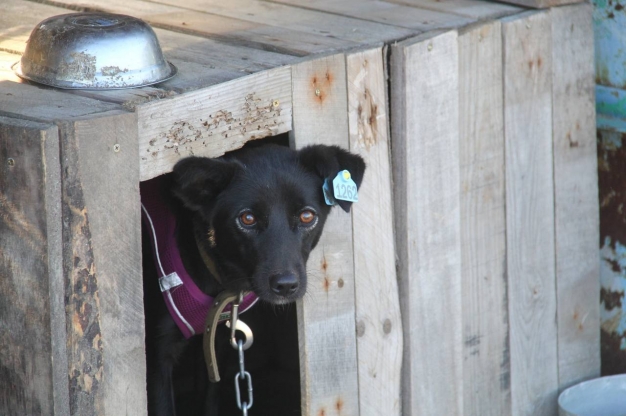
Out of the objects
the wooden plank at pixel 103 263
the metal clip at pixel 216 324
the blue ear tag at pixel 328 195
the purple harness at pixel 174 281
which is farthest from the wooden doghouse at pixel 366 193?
the purple harness at pixel 174 281

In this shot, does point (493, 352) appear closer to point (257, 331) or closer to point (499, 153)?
point (499, 153)

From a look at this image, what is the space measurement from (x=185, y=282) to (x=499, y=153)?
4.26 feet

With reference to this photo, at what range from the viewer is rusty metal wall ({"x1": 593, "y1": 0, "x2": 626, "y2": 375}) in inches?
157

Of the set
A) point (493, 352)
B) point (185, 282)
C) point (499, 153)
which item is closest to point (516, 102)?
point (499, 153)

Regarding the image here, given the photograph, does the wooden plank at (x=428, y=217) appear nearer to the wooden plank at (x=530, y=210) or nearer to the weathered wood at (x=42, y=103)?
the wooden plank at (x=530, y=210)

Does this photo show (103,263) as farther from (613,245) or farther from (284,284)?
(613,245)

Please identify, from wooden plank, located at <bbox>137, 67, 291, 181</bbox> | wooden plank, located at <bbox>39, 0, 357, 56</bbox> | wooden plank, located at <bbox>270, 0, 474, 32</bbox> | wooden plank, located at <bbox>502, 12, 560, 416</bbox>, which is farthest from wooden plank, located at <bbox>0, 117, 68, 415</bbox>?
wooden plank, located at <bbox>502, 12, 560, 416</bbox>

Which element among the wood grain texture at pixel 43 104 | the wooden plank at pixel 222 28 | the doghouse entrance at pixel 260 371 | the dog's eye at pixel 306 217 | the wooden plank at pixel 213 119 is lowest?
the doghouse entrance at pixel 260 371

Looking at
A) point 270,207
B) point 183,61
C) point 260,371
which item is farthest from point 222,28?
point 260,371

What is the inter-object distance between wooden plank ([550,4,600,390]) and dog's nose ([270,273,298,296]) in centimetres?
141

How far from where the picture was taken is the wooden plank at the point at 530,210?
368 cm

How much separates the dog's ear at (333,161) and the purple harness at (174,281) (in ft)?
1.99

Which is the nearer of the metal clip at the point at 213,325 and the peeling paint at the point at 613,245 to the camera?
the metal clip at the point at 213,325

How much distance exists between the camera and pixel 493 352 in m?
3.80
